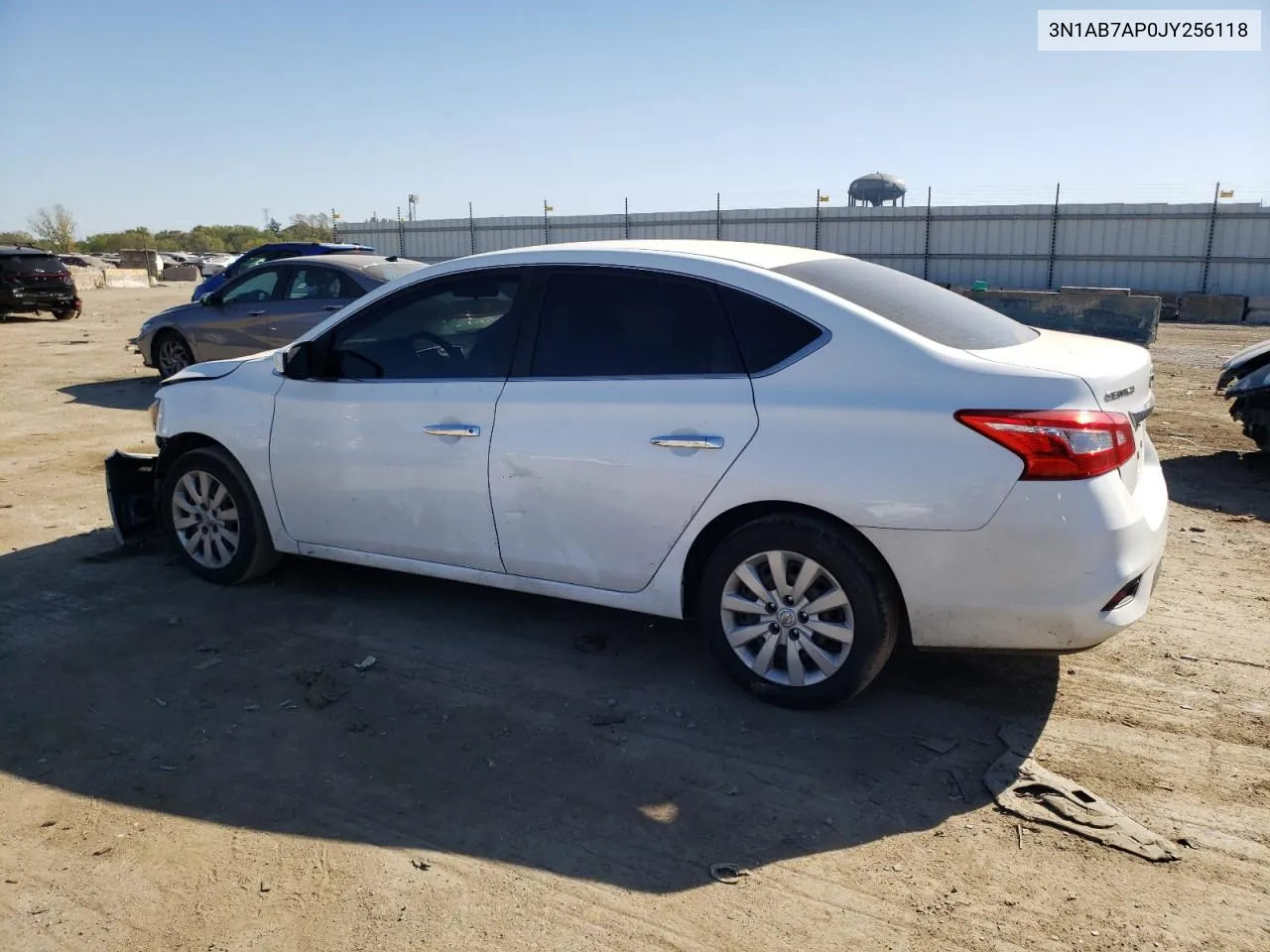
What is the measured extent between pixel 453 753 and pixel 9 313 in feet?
81.0

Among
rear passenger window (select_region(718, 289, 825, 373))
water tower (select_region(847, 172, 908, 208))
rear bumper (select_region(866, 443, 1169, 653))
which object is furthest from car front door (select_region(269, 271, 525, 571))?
water tower (select_region(847, 172, 908, 208))

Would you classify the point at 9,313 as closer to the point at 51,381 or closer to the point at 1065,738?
the point at 51,381

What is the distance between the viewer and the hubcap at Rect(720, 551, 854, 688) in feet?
12.7

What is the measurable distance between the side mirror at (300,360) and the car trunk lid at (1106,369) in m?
3.12

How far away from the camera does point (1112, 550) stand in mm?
3537

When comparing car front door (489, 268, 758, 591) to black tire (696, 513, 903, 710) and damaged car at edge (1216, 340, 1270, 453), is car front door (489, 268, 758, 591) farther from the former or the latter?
damaged car at edge (1216, 340, 1270, 453)

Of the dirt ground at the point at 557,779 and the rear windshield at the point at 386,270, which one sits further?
the rear windshield at the point at 386,270

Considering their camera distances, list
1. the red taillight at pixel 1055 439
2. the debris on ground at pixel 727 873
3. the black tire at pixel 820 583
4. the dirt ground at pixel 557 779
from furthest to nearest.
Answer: the black tire at pixel 820 583 < the red taillight at pixel 1055 439 < the debris on ground at pixel 727 873 < the dirt ground at pixel 557 779

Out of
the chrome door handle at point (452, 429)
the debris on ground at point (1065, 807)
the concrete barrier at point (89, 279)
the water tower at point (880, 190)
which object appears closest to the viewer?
the debris on ground at point (1065, 807)

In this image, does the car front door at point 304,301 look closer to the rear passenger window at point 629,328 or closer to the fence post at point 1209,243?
the rear passenger window at point 629,328

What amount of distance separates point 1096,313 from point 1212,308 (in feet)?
30.3

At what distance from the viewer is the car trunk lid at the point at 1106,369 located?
3633 mm

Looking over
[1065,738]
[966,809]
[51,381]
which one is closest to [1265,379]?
[1065,738]

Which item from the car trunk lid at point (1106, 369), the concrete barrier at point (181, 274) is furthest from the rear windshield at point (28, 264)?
the concrete barrier at point (181, 274)
